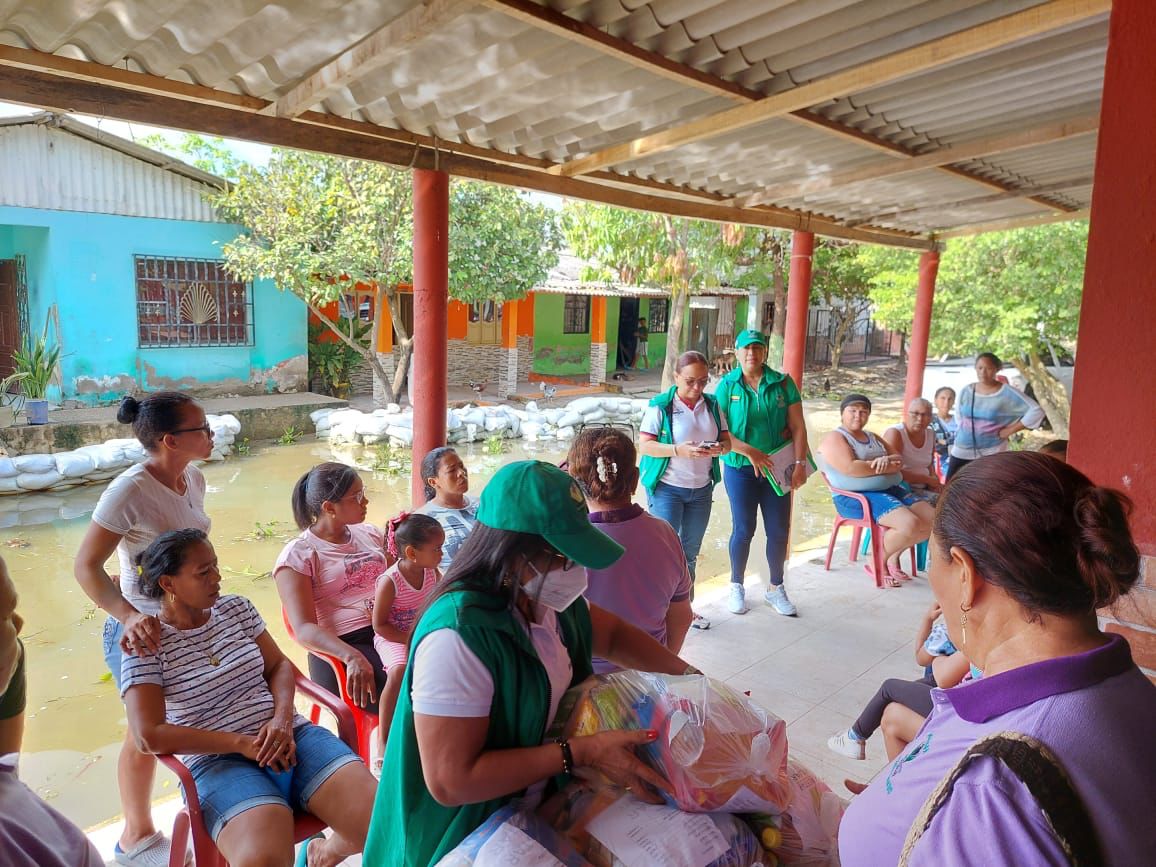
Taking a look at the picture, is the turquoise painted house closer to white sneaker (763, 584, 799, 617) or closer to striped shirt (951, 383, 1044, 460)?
white sneaker (763, 584, 799, 617)

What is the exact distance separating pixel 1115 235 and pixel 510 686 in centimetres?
211

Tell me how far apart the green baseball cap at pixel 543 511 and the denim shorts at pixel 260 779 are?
4.00 feet

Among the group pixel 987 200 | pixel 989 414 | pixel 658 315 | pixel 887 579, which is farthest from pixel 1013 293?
pixel 658 315

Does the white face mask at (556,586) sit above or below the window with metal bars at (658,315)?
below

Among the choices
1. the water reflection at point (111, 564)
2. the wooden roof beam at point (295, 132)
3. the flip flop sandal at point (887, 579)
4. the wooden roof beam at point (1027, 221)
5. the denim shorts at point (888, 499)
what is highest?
the wooden roof beam at point (1027, 221)

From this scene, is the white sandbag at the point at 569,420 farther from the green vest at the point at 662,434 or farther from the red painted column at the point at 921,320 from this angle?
the green vest at the point at 662,434

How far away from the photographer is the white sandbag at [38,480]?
906 cm

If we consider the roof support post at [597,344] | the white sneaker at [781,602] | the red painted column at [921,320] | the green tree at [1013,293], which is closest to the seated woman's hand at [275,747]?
the white sneaker at [781,602]

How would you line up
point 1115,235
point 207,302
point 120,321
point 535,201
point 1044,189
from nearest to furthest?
1. point 1115,235
2. point 1044,189
3. point 120,321
4. point 207,302
5. point 535,201

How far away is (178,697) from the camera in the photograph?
7.53 feet

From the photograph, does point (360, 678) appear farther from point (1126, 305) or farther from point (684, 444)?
point (1126, 305)

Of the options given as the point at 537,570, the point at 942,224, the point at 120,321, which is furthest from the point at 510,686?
the point at 120,321

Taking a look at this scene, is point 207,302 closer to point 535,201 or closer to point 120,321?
point 120,321

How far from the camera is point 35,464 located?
920 cm
